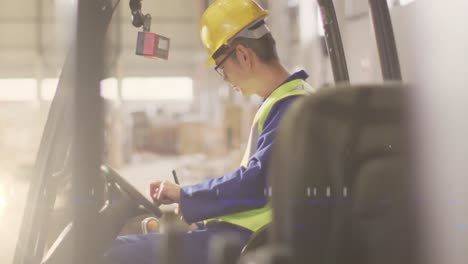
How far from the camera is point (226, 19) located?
2.73 metres

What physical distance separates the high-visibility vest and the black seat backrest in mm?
899

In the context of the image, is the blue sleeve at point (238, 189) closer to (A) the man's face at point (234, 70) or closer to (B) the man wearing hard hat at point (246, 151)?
(B) the man wearing hard hat at point (246, 151)

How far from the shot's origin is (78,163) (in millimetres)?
1532

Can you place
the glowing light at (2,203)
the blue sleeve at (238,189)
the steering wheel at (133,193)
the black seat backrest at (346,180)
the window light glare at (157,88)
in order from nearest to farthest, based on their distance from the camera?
the black seat backrest at (346,180), the blue sleeve at (238,189), the steering wheel at (133,193), the glowing light at (2,203), the window light glare at (157,88)

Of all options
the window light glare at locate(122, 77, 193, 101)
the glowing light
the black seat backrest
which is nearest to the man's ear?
the black seat backrest

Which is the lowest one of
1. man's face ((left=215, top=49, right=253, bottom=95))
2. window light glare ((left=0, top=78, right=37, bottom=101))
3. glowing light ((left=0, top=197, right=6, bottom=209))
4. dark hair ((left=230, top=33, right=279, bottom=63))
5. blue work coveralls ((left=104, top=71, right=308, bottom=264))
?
glowing light ((left=0, top=197, right=6, bottom=209))

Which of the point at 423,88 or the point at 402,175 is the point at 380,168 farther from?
the point at 423,88

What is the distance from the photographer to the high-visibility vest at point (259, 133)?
253 cm

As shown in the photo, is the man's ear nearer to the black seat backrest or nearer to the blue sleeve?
the blue sleeve

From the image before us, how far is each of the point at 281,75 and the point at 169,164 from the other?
6.54m

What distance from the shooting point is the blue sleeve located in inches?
95.7

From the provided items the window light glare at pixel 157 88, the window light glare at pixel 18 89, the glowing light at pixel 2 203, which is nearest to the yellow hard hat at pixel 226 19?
the glowing light at pixel 2 203

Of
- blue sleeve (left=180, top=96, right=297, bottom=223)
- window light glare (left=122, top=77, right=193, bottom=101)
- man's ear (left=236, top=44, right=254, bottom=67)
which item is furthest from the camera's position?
window light glare (left=122, top=77, right=193, bottom=101)

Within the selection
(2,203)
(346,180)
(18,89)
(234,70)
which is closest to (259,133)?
(234,70)
